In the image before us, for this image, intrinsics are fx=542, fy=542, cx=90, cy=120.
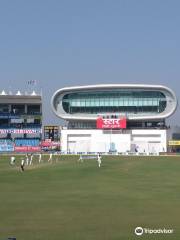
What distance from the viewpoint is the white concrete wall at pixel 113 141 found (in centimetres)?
12469

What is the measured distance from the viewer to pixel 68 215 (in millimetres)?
22859

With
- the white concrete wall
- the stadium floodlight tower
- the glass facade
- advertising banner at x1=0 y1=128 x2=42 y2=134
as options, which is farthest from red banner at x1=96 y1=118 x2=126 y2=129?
advertising banner at x1=0 y1=128 x2=42 y2=134

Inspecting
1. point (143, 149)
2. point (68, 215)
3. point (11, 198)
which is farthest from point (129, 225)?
point (143, 149)

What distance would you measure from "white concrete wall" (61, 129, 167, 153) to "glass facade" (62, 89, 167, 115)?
24.6 ft

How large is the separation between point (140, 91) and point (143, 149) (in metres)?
15.6

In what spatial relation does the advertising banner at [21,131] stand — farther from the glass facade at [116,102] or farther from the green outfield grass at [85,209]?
the green outfield grass at [85,209]

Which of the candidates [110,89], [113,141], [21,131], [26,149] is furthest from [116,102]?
[26,149]

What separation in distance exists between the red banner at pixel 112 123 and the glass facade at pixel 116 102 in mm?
6248

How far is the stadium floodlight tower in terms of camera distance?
12538 centimetres

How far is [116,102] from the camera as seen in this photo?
5202 inches

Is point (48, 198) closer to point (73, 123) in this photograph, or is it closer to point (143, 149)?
point (143, 149)

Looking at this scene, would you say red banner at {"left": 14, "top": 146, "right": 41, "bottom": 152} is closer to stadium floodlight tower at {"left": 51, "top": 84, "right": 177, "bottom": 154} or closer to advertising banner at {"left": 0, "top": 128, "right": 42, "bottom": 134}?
stadium floodlight tower at {"left": 51, "top": 84, "right": 177, "bottom": 154}

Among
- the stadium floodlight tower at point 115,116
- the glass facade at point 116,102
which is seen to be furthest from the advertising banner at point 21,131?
the glass facade at point 116,102

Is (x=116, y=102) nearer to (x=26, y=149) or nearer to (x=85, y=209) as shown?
(x=26, y=149)
